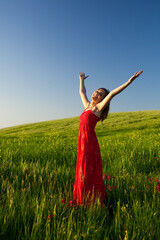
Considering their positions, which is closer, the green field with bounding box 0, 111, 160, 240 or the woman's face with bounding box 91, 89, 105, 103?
the green field with bounding box 0, 111, 160, 240

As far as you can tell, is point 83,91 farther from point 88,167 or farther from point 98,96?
point 88,167

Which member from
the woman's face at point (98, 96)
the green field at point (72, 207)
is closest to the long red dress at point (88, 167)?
the green field at point (72, 207)

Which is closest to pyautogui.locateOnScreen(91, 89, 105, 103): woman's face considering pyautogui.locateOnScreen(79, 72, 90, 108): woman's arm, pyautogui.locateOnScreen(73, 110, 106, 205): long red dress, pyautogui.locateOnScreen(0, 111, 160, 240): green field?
pyautogui.locateOnScreen(79, 72, 90, 108): woman's arm

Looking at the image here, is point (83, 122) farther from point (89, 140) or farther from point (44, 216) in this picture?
point (44, 216)

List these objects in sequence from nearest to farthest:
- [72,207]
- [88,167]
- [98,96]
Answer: [72,207] < [88,167] < [98,96]

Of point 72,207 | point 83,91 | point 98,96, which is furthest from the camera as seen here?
point 83,91

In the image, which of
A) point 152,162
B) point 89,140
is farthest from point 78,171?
point 152,162

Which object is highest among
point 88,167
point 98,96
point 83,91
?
point 83,91

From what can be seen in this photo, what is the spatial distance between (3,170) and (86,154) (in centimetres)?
255

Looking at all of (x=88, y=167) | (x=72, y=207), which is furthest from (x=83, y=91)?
(x=72, y=207)

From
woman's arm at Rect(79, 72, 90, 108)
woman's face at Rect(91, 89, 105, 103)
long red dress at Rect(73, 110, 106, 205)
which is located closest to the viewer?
long red dress at Rect(73, 110, 106, 205)

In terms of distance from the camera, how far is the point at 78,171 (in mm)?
3732

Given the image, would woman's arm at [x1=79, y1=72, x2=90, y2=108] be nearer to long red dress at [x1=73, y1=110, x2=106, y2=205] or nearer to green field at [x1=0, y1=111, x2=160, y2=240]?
long red dress at [x1=73, y1=110, x2=106, y2=205]

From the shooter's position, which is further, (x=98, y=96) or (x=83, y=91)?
(x=83, y=91)
